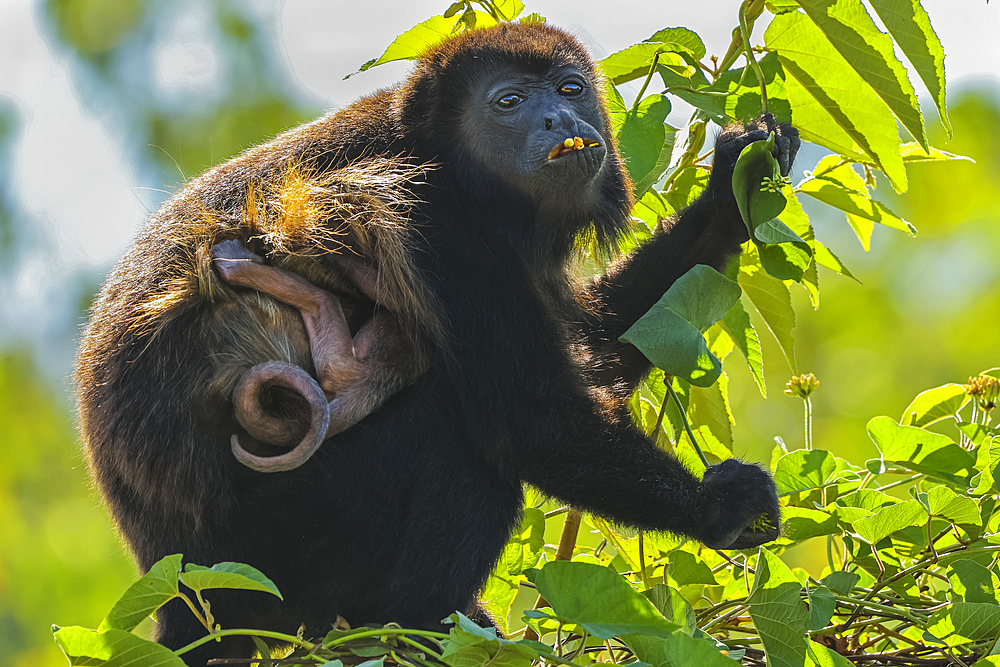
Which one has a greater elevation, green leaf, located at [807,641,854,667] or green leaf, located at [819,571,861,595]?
green leaf, located at [819,571,861,595]

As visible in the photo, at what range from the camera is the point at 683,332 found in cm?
190

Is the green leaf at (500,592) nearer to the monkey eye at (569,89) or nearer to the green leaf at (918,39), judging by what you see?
the monkey eye at (569,89)

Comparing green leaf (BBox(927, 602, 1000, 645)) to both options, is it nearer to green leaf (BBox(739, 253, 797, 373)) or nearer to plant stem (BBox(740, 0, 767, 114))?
green leaf (BBox(739, 253, 797, 373))

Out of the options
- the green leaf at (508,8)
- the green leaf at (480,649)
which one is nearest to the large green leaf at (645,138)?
the green leaf at (508,8)

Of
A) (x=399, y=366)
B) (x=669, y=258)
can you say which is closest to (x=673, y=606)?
(x=399, y=366)

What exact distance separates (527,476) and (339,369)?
55cm

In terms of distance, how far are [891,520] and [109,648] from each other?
1.51 m

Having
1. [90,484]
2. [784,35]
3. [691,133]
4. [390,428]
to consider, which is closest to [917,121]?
[784,35]

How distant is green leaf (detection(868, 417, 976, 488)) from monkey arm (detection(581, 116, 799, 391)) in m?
0.72

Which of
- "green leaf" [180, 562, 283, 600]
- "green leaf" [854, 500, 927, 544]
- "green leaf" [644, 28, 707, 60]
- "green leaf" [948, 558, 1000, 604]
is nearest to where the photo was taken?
"green leaf" [180, 562, 283, 600]

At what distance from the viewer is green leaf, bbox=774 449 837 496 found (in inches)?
89.1

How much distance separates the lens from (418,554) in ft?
7.89

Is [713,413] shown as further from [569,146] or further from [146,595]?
[146,595]

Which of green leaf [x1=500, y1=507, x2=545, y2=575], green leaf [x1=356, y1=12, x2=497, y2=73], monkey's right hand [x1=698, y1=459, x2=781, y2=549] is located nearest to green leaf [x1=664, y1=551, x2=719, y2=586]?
monkey's right hand [x1=698, y1=459, x2=781, y2=549]
